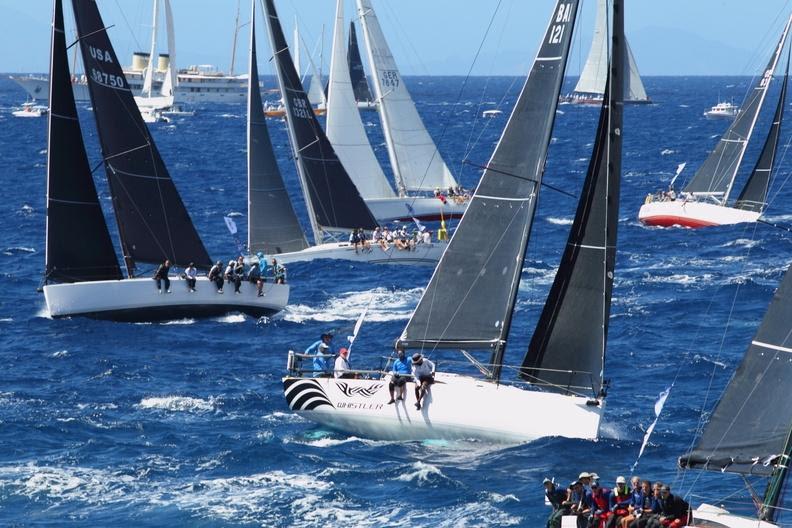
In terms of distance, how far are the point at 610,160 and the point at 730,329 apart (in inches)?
610

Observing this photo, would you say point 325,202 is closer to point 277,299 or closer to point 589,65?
point 277,299

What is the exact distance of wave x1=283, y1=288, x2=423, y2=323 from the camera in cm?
4428

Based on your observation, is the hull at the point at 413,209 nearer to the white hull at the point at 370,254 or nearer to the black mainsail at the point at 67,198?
the white hull at the point at 370,254

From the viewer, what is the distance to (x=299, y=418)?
32.4 metres

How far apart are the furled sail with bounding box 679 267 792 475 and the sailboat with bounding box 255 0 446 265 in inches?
1198

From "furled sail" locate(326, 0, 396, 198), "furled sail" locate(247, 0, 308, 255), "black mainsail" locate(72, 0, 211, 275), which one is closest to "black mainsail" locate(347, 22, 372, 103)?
"furled sail" locate(326, 0, 396, 198)

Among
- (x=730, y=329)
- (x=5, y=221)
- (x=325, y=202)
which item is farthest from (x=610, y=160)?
(x=5, y=221)

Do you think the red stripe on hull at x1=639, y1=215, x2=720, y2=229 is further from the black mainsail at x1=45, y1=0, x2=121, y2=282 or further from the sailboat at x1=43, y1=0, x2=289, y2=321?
the black mainsail at x1=45, y1=0, x2=121, y2=282

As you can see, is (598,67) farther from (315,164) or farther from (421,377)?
(421,377)

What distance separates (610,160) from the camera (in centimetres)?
2800

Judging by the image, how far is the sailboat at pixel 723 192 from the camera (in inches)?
2473

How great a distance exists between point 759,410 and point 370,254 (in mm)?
32071

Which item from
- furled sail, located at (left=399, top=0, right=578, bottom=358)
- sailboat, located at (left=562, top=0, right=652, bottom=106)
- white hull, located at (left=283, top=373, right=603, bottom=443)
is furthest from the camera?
sailboat, located at (left=562, top=0, right=652, bottom=106)

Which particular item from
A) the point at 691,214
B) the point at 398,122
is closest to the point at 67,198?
the point at 398,122
